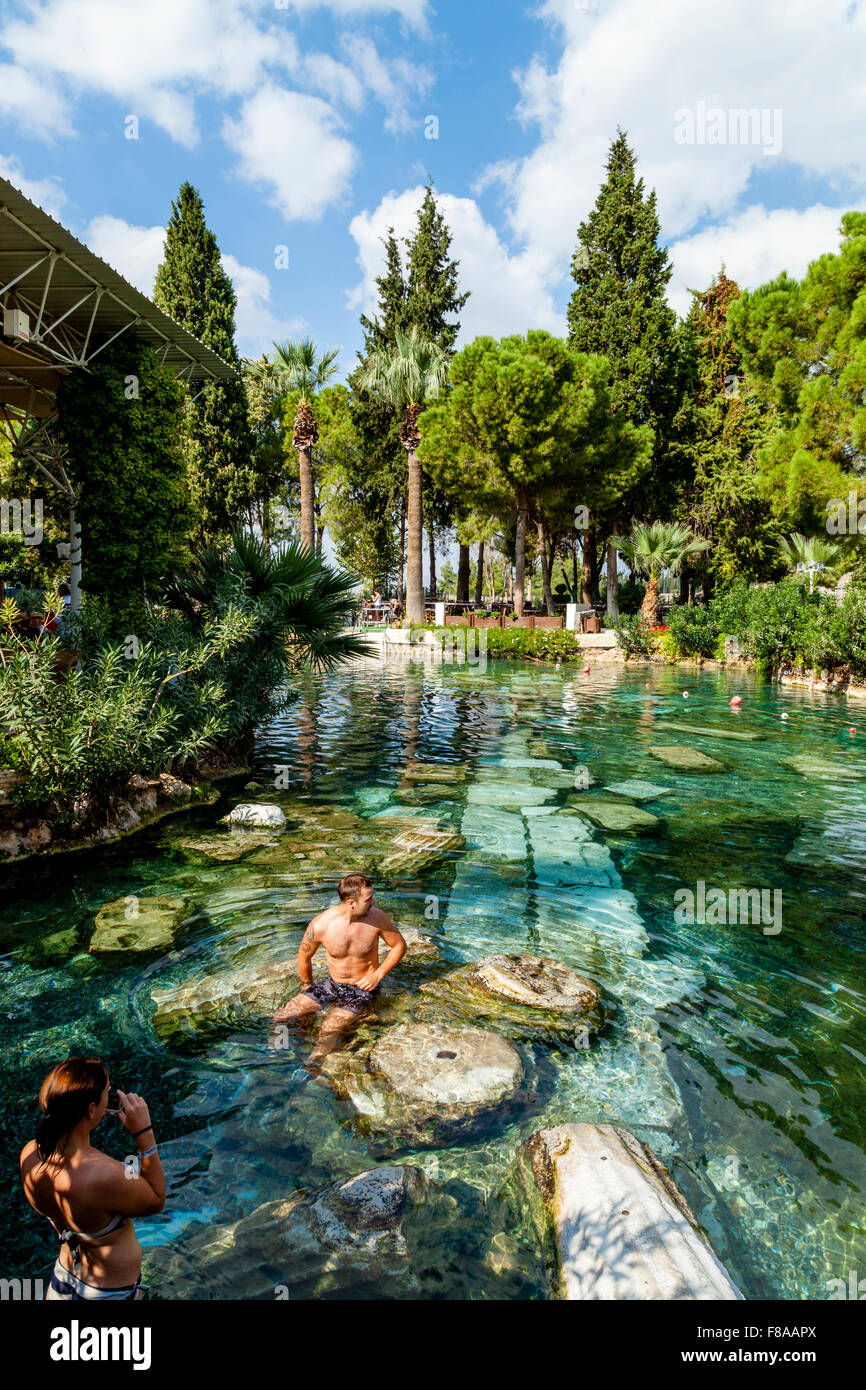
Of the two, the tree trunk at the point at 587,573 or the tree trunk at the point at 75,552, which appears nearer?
the tree trunk at the point at 75,552

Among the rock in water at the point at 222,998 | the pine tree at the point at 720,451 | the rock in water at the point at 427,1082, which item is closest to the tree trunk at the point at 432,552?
→ the pine tree at the point at 720,451

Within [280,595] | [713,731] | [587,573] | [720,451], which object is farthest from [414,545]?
[280,595]

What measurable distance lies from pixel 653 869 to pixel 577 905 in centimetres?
131

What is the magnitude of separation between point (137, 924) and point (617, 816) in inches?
228

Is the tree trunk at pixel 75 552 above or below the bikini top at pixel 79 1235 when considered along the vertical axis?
above

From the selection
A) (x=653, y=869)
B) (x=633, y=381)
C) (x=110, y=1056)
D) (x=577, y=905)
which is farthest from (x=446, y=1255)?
(x=633, y=381)

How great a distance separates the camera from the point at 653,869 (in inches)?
295

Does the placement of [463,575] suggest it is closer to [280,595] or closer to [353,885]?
[280,595]

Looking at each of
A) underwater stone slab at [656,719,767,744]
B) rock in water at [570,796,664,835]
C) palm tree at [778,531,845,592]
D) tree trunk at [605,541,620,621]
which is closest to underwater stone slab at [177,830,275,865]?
rock in water at [570,796,664,835]

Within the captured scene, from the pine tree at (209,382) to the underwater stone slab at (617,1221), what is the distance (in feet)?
109

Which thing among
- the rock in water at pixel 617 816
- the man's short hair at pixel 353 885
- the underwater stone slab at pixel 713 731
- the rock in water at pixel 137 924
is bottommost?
the rock in water at pixel 137 924

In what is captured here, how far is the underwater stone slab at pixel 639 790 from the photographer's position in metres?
10.2

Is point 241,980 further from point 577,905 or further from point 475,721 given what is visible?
point 475,721

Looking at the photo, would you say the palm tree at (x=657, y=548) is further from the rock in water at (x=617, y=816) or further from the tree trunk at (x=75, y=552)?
the tree trunk at (x=75, y=552)
